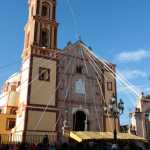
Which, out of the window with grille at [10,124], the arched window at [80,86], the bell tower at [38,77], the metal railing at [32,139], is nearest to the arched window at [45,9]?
the bell tower at [38,77]

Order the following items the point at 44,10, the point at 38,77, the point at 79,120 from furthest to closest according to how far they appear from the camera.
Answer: the point at 44,10, the point at 79,120, the point at 38,77

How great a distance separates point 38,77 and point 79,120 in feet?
21.0

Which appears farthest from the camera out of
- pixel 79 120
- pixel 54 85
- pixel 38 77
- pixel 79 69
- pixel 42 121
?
pixel 79 69

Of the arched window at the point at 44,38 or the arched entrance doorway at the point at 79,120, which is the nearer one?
the arched entrance doorway at the point at 79,120

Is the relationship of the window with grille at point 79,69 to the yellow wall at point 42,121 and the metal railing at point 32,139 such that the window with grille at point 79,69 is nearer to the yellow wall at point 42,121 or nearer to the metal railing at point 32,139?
the yellow wall at point 42,121

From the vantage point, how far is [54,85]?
3011cm

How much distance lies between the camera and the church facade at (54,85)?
28.2 metres

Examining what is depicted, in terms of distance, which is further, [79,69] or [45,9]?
[45,9]

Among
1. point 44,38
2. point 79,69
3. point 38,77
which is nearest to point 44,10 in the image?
point 44,38

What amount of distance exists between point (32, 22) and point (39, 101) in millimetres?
9514

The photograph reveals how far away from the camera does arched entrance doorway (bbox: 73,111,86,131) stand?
3020 centimetres

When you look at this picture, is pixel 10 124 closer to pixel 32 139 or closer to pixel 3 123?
pixel 3 123

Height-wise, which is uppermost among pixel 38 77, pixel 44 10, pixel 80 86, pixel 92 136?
pixel 44 10

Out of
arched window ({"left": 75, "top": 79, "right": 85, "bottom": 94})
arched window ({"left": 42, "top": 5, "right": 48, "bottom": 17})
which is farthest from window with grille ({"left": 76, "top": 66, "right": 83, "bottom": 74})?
arched window ({"left": 42, "top": 5, "right": 48, "bottom": 17})
